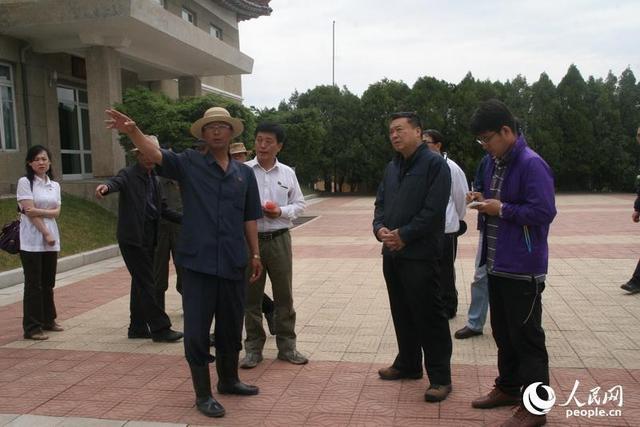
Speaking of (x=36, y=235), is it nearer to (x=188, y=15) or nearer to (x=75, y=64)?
(x=75, y=64)

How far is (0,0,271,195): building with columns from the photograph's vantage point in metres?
12.9

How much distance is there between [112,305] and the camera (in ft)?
22.1

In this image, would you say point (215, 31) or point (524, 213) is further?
point (215, 31)

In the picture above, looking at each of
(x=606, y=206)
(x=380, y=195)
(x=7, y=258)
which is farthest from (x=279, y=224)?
(x=606, y=206)

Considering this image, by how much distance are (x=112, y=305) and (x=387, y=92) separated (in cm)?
2530

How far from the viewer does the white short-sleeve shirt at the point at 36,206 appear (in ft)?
17.5

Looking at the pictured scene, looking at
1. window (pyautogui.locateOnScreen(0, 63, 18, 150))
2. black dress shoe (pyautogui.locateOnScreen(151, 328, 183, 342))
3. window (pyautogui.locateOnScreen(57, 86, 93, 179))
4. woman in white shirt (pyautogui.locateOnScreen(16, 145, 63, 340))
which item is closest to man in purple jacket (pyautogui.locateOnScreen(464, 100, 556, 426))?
black dress shoe (pyautogui.locateOnScreen(151, 328, 183, 342))

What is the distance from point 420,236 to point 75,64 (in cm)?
1530

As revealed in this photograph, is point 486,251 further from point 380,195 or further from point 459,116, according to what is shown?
point 459,116

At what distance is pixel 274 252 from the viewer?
14.7ft

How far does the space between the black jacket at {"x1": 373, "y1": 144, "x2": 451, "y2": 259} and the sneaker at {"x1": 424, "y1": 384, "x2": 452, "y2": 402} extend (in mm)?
865

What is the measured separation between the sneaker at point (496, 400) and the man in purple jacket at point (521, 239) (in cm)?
20

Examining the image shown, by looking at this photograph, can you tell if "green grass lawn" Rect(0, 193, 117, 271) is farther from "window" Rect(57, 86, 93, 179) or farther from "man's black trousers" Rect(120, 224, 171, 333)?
"man's black trousers" Rect(120, 224, 171, 333)

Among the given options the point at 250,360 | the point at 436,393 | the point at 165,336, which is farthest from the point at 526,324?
the point at 165,336
